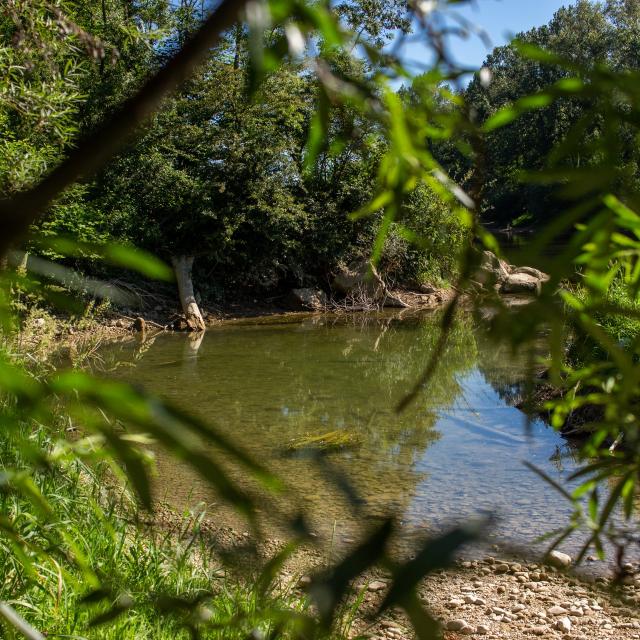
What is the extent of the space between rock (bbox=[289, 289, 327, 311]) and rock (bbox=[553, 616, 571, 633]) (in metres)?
13.4

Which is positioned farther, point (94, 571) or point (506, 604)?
point (506, 604)

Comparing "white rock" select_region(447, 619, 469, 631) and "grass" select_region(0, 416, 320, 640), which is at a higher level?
"grass" select_region(0, 416, 320, 640)

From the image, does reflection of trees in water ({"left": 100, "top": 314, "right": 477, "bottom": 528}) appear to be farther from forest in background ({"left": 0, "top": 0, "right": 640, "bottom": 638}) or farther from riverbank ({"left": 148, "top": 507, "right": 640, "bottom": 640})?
forest in background ({"left": 0, "top": 0, "right": 640, "bottom": 638})

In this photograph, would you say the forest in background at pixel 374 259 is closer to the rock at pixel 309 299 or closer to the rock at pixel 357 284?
the rock at pixel 309 299

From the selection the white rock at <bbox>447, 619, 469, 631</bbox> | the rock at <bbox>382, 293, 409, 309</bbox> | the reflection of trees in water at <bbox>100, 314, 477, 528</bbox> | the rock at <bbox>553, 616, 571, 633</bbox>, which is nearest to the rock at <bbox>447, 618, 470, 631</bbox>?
the white rock at <bbox>447, 619, 469, 631</bbox>

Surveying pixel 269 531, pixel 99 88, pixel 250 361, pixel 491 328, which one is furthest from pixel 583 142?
pixel 99 88

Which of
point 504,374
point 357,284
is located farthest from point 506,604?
point 357,284

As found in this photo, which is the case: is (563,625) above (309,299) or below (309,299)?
below

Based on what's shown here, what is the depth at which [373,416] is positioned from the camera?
847cm

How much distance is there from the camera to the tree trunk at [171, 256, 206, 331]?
14837 mm

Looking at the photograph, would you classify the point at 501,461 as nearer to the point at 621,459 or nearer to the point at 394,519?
the point at 621,459

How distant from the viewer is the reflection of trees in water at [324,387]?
260 inches

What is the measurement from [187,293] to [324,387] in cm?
624

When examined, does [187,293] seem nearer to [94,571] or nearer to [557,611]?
[557,611]
